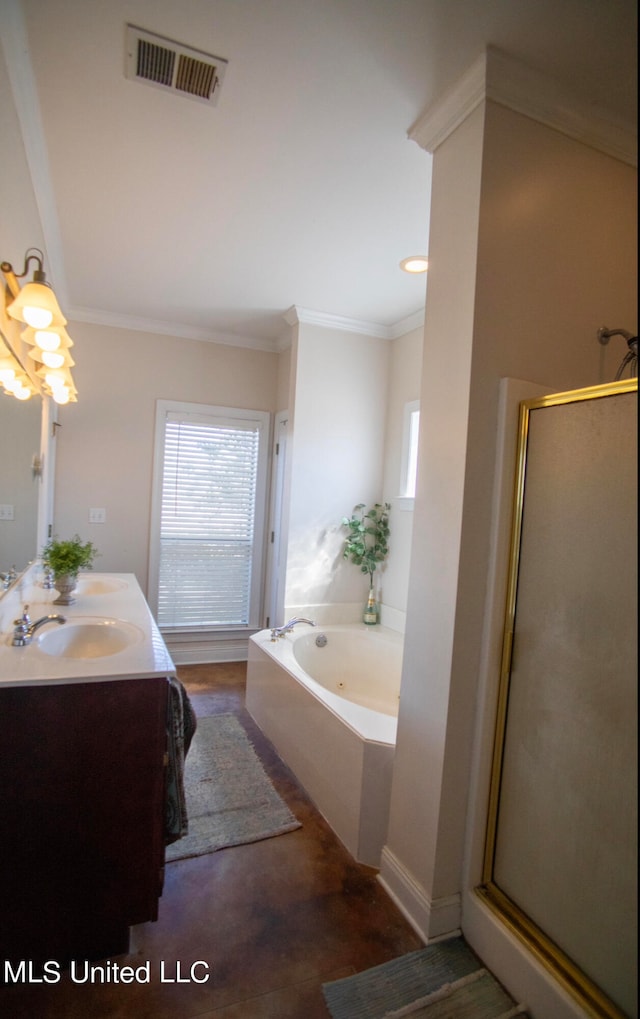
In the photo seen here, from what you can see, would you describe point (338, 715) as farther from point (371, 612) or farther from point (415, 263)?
point (415, 263)

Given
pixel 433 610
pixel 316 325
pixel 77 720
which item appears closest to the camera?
pixel 77 720

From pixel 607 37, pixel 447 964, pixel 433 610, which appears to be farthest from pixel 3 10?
pixel 447 964

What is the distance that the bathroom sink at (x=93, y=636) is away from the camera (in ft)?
5.99

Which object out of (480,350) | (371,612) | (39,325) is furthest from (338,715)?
(39,325)

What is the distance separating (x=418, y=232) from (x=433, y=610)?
169 centimetres

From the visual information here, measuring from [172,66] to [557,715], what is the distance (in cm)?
211

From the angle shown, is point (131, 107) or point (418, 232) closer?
point (131, 107)

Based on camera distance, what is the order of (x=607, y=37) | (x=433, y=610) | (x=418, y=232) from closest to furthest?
1. (x=607, y=37)
2. (x=433, y=610)
3. (x=418, y=232)

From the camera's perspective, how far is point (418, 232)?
2211 millimetres

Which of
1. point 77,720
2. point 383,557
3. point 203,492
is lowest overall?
point 77,720

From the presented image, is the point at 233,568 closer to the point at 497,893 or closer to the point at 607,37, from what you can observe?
the point at 497,893

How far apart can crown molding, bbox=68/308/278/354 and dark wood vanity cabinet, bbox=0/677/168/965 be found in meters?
2.89

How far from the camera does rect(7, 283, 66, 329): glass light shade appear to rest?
1637mm

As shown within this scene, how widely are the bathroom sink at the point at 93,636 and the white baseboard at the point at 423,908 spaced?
1.20 metres
